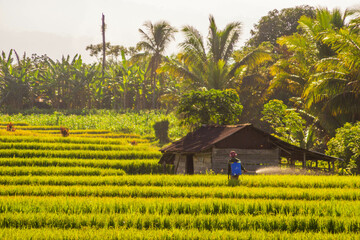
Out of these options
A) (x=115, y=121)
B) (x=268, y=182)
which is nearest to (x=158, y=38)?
(x=115, y=121)

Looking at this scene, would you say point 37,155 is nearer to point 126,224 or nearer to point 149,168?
point 149,168

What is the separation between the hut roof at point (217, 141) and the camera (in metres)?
22.8

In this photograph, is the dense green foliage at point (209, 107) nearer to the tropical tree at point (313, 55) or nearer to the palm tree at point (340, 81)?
the tropical tree at point (313, 55)

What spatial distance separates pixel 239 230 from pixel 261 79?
2648 cm

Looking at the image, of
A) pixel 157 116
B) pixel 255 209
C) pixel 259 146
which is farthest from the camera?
pixel 157 116

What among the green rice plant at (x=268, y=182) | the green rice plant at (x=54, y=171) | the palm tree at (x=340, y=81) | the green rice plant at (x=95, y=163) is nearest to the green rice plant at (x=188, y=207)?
the green rice plant at (x=268, y=182)

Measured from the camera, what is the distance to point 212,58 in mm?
35719

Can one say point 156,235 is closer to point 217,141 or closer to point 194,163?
point 217,141

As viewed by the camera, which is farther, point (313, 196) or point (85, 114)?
point (85, 114)

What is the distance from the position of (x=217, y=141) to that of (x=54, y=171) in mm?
8120

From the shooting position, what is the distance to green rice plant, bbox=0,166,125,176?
922 inches

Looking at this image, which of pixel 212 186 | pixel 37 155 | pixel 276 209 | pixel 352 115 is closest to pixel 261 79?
pixel 352 115

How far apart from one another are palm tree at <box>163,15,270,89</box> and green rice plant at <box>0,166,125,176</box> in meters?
11.7

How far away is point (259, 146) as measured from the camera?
23.5m
